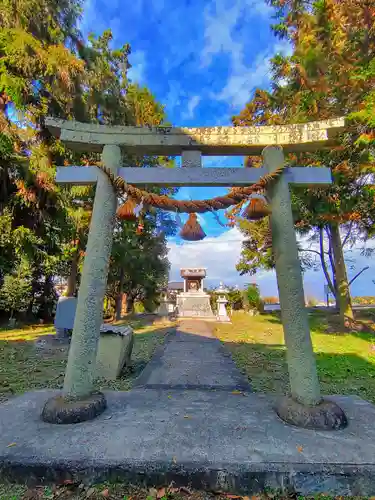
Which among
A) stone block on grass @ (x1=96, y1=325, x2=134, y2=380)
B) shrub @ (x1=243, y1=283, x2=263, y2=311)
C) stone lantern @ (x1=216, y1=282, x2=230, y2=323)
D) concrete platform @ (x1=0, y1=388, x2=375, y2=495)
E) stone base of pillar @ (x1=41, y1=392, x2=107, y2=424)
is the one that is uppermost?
shrub @ (x1=243, y1=283, x2=263, y2=311)

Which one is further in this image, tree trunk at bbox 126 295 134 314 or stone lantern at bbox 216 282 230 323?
tree trunk at bbox 126 295 134 314

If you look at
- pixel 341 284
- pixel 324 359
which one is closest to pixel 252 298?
pixel 341 284

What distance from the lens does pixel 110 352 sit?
460cm

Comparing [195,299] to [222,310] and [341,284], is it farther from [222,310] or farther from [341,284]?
[341,284]

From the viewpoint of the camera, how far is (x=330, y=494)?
1.76m

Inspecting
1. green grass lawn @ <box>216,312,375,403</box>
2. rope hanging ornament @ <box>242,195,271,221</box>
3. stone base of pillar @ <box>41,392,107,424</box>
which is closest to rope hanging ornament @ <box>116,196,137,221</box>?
rope hanging ornament @ <box>242,195,271,221</box>

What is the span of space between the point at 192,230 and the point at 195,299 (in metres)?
14.0

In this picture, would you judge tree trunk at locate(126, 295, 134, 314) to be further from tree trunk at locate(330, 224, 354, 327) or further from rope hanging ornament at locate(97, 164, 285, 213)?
rope hanging ornament at locate(97, 164, 285, 213)

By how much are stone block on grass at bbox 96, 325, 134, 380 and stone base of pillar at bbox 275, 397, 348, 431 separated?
9.35ft

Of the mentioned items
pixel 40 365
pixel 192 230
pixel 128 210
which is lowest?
pixel 40 365

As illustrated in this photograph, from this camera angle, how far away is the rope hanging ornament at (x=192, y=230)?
3.03 metres

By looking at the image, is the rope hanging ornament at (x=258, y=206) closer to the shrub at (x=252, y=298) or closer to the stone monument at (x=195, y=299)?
the stone monument at (x=195, y=299)

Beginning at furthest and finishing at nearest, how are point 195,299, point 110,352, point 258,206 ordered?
point 195,299
point 110,352
point 258,206

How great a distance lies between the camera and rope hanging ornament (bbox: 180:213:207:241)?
3.03 metres
